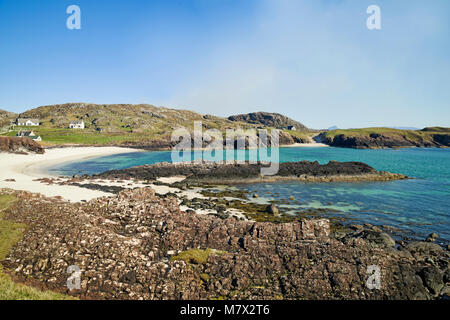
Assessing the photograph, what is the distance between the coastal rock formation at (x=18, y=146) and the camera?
65.3m

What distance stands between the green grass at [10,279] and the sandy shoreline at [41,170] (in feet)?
25.4

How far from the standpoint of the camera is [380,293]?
33.6 ft

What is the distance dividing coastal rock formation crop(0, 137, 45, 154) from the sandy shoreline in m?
3.30

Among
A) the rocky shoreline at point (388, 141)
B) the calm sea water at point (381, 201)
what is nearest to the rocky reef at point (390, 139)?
the rocky shoreline at point (388, 141)

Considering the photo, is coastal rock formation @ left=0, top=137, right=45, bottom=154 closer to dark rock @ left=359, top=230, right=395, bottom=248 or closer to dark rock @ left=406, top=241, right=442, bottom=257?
dark rock @ left=359, top=230, right=395, bottom=248

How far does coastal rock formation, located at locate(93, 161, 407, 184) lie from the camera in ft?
137

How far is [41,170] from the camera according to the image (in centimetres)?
4659

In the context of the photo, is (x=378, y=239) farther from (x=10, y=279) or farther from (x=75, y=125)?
(x=75, y=125)

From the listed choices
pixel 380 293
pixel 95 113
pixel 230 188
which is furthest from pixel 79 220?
pixel 95 113

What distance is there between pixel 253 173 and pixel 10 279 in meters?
38.3

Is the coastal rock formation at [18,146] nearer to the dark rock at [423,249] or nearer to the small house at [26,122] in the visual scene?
the small house at [26,122]

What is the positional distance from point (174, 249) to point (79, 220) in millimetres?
6806

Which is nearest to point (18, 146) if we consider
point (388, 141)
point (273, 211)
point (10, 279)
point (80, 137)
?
point (80, 137)
